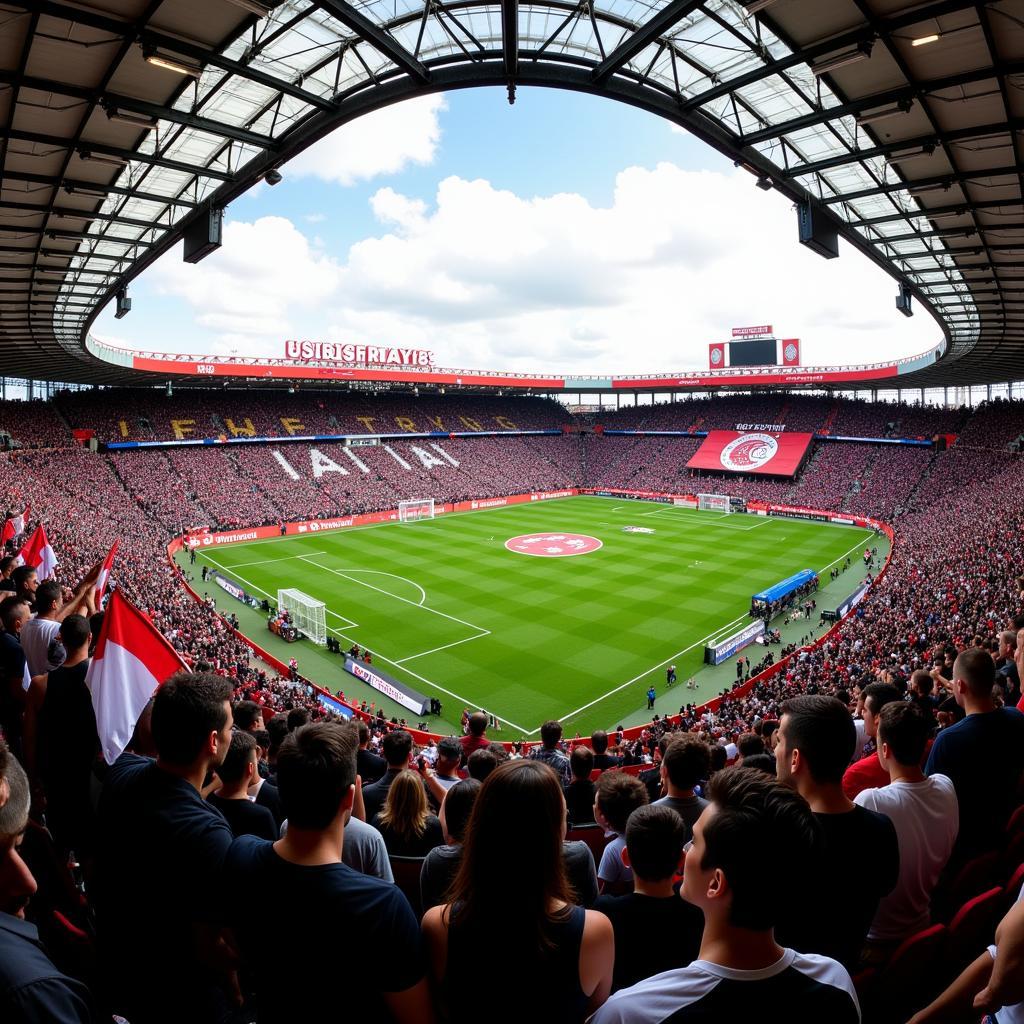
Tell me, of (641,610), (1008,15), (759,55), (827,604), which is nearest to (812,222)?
(759,55)

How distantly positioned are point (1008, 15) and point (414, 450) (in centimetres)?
6098

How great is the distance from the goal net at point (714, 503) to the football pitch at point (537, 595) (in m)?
2.57

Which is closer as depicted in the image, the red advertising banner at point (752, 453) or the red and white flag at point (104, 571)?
the red and white flag at point (104, 571)

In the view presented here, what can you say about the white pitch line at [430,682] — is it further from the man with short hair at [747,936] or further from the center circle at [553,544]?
the man with short hair at [747,936]

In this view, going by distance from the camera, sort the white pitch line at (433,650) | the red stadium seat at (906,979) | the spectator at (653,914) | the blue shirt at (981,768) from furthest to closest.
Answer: the white pitch line at (433,650), the blue shirt at (981,768), the red stadium seat at (906,979), the spectator at (653,914)

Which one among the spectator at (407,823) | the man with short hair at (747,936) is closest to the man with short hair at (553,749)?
the spectator at (407,823)

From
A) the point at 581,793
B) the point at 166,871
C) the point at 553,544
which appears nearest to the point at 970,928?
the point at 581,793

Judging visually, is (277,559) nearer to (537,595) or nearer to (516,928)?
(537,595)

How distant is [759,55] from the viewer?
10.6 m

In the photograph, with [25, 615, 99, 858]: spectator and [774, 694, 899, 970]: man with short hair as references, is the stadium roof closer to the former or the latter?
[25, 615, 99, 858]: spectator

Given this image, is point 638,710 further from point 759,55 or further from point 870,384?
point 870,384

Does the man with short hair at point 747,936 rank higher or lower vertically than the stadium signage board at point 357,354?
lower

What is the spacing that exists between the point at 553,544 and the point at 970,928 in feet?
135

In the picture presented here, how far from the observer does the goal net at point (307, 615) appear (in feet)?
89.4
